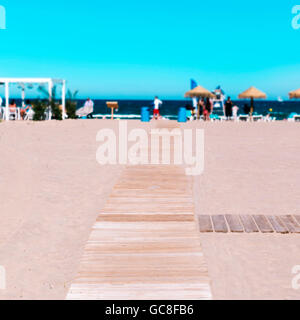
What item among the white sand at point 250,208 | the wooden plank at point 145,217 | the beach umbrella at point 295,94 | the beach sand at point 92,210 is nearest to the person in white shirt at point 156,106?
the beach umbrella at point 295,94

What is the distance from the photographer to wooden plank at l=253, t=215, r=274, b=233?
4.77 m

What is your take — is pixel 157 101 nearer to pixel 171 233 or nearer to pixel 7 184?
pixel 7 184

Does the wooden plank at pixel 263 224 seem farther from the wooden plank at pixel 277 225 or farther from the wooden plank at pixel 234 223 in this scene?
the wooden plank at pixel 234 223

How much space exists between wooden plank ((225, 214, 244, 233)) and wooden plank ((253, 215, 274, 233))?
0.24m

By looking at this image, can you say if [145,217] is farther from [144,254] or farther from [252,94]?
[252,94]

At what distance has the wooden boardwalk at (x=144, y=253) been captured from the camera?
310cm

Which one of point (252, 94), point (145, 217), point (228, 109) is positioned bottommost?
point (145, 217)

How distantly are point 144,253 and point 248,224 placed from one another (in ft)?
5.87

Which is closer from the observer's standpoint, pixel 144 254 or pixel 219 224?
pixel 144 254

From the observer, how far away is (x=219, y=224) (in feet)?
16.2

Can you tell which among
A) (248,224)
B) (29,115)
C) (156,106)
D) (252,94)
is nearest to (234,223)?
(248,224)

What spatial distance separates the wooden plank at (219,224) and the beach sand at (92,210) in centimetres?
13

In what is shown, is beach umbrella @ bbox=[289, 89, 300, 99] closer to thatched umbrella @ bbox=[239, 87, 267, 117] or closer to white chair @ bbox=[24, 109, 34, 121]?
thatched umbrella @ bbox=[239, 87, 267, 117]
